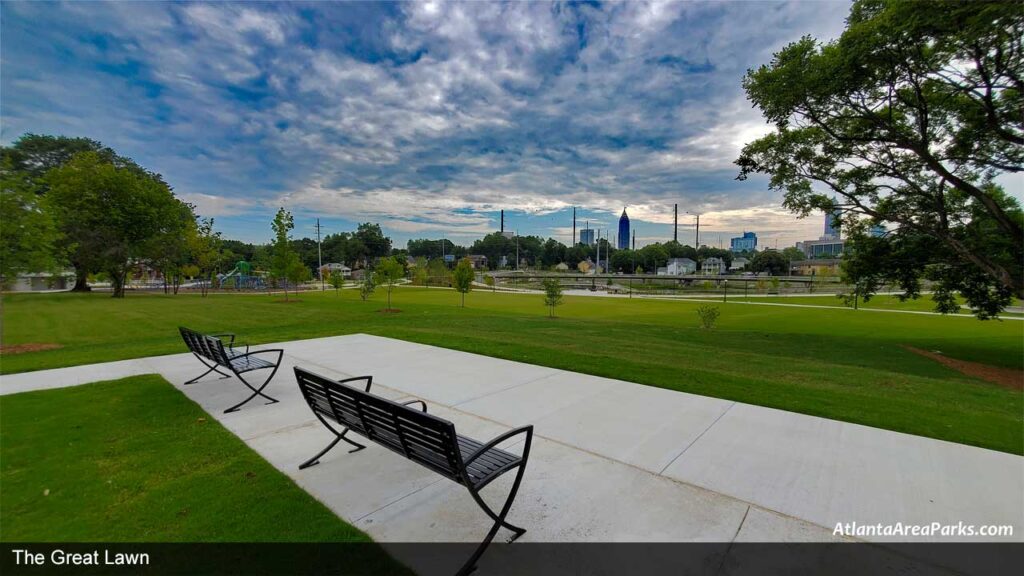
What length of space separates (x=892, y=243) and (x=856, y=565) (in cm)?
1996

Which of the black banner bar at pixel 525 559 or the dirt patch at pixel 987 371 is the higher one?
the black banner bar at pixel 525 559

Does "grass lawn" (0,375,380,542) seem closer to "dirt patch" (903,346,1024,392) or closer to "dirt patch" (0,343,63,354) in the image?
"dirt patch" (0,343,63,354)

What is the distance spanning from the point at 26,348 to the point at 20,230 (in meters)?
4.10

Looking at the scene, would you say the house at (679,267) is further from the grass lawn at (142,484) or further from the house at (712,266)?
the grass lawn at (142,484)

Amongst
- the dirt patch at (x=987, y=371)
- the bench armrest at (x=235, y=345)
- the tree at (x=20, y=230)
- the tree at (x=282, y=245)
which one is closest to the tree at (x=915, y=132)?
the dirt patch at (x=987, y=371)

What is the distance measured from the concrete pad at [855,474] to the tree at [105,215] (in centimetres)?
4649

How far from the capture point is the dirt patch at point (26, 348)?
990cm

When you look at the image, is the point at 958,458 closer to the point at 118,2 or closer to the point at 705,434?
the point at 705,434

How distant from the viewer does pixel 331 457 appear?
3.95m

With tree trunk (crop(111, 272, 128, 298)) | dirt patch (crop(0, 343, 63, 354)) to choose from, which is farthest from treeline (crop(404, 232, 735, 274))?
dirt patch (crop(0, 343, 63, 354))

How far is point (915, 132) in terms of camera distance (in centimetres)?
1358

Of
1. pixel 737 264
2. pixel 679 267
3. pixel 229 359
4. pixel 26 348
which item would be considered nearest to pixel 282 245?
pixel 26 348

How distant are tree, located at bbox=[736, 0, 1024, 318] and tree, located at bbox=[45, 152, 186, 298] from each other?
155 feet

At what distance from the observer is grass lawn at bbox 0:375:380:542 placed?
2725 mm
